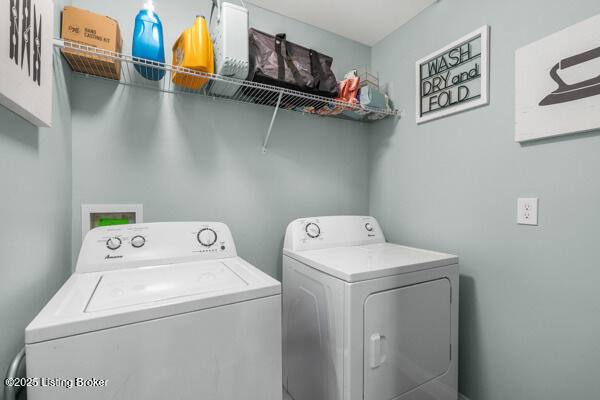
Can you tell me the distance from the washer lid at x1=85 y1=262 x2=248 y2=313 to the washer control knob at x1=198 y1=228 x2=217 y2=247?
16 centimetres

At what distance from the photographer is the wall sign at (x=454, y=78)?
4.77ft

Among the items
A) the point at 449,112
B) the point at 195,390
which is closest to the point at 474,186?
the point at 449,112

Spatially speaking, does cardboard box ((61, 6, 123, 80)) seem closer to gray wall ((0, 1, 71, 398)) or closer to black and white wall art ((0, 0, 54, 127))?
gray wall ((0, 1, 71, 398))

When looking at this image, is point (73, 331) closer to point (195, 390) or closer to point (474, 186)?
point (195, 390)

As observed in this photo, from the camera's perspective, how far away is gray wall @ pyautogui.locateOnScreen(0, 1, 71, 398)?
748 mm

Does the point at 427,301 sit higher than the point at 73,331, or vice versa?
the point at 73,331

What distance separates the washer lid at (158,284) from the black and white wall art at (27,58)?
2.01 feet

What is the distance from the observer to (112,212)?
4.66 feet

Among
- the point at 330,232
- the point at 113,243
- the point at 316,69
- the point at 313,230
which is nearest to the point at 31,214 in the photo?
the point at 113,243

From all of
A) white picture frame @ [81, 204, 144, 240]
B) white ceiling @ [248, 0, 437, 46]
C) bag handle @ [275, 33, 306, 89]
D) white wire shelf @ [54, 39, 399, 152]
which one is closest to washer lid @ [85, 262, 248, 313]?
white picture frame @ [81, 204, 144, 240]

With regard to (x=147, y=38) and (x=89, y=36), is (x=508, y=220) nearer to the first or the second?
(x=147, y=38)

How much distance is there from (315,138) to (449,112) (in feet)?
3.00

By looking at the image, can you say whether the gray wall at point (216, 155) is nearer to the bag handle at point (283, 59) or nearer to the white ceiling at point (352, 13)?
the white ceiling at point (352, 13)

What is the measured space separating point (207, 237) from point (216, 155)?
0.57 meters
